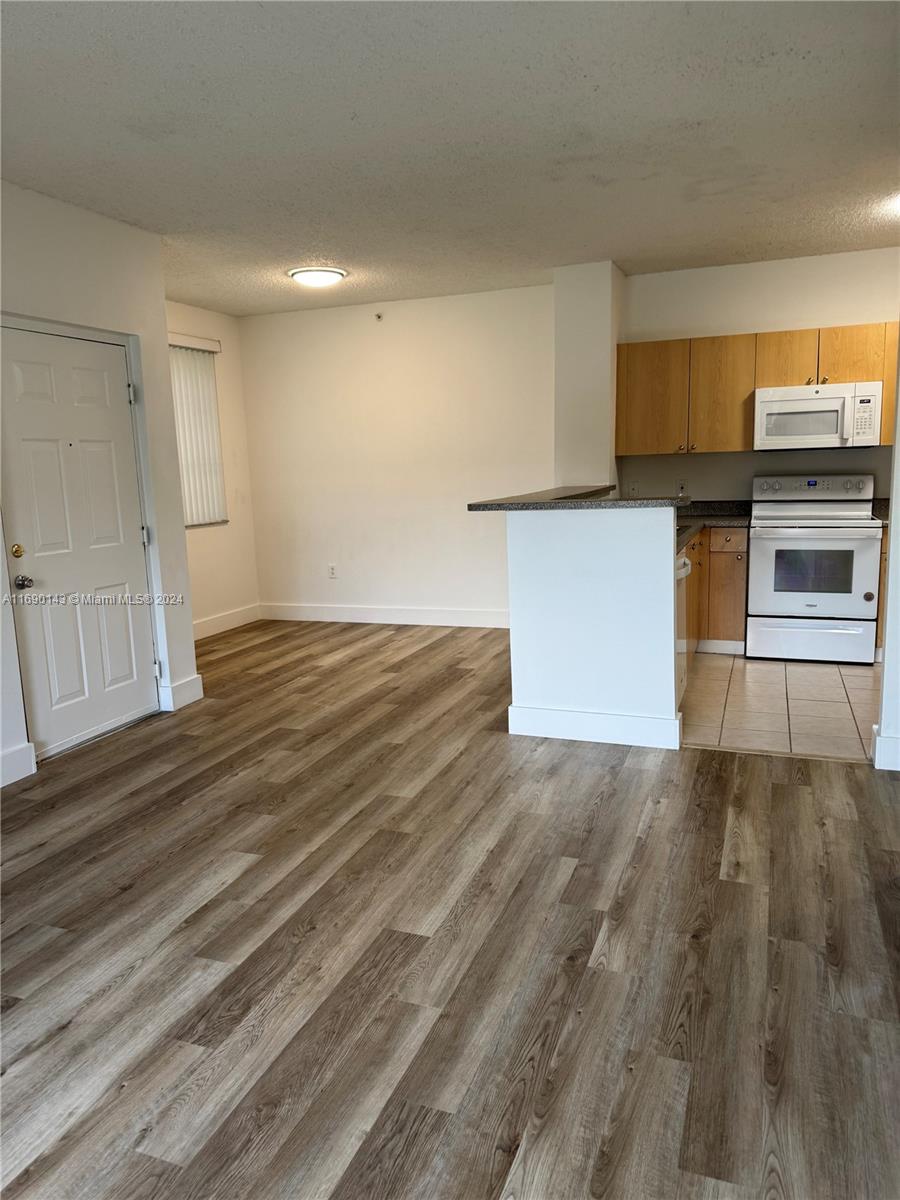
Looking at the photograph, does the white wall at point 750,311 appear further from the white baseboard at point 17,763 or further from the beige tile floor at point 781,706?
the white baseboard at point 17,763

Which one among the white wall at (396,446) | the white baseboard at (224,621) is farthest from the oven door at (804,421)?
the white baseboard at (224,621)

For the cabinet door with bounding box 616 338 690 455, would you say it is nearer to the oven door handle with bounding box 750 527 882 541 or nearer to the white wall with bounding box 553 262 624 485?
the white wall with bounding box 553 262 624 485

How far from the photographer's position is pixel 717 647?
527 cm

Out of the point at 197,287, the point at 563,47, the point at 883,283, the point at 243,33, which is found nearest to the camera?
the point at 243,33

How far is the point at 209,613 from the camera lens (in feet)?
21.7

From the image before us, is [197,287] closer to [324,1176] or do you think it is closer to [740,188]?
[740,188]

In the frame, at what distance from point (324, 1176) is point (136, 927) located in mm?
1120

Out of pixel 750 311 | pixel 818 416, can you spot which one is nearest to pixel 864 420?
pixel 818 416

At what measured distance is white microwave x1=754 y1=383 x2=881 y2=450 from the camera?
188 inches

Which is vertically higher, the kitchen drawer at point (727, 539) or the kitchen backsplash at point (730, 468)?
the kitchen backsplash at point (730, 468)

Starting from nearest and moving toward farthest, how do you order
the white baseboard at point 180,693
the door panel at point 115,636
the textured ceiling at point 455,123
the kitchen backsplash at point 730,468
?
the textured ceiling at point 455,123
the door panel at point 115,636
the white baseboard at point 180,693
the kitchen backsplash at point 730,468

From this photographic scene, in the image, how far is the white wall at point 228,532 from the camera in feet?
21.1

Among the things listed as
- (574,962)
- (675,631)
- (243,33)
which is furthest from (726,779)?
(243,33)

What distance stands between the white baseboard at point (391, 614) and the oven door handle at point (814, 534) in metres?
2.16
